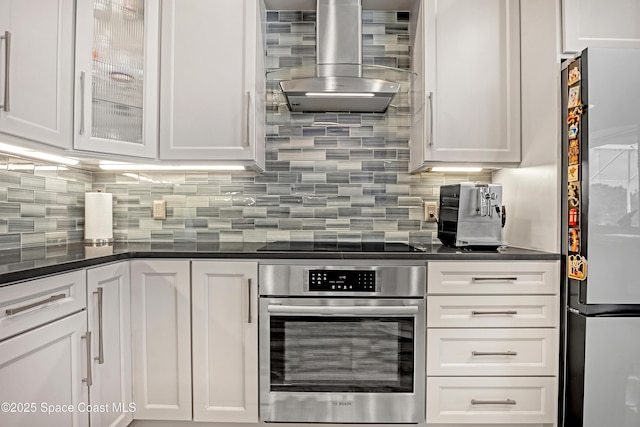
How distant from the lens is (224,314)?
2023mm

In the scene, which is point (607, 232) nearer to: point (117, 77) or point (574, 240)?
point (574, 240)

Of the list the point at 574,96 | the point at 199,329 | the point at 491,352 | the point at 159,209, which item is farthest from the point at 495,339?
the point at 159,209

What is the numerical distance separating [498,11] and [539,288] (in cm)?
138

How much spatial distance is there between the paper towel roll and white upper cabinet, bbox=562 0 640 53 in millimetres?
2389

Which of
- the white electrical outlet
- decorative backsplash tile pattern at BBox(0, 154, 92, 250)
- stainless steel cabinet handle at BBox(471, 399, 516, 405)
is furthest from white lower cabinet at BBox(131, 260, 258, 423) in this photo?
the white electrical outlet

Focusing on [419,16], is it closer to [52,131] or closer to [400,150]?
[400,150]

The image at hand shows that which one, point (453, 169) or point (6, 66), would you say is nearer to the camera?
point (6, 66)

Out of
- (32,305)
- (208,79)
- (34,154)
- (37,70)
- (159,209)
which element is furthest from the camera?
(159,209)

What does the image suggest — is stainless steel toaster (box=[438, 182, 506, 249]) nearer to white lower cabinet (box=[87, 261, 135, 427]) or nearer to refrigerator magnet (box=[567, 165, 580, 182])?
refrigerator magnet (box=[567, 165, 580, 182])

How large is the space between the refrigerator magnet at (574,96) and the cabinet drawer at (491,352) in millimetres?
969

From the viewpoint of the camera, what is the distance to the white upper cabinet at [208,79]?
2.27 metres

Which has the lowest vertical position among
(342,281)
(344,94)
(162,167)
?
(342,281)

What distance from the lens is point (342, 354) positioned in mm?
2033

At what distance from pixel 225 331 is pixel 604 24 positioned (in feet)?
7.04
